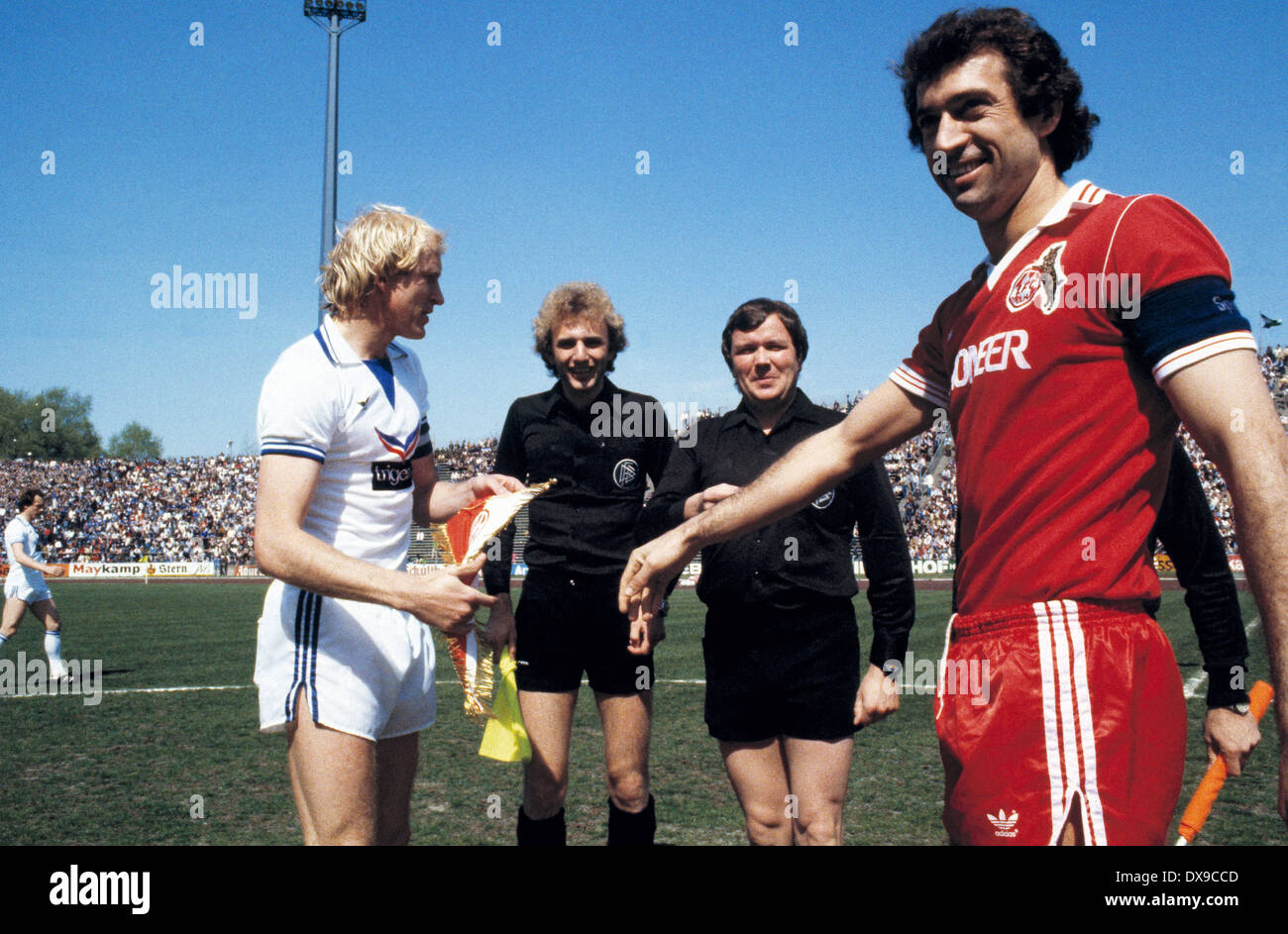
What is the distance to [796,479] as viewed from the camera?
2.36 meters

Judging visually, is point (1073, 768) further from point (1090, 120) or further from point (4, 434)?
point (4, 434)

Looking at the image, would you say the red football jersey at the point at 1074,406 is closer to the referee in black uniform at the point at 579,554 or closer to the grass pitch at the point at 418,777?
the referee in black uniform at the point at 579,554

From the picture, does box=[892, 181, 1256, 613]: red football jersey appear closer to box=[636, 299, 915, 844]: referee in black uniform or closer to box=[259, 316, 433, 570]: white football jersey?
box=[636, 299, 915, 844]: referee in black uniform

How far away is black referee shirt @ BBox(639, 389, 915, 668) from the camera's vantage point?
3.63 m

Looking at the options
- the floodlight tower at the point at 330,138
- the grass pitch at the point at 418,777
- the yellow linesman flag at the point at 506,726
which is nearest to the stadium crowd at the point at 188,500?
the floodlight tower at the point at 330,138

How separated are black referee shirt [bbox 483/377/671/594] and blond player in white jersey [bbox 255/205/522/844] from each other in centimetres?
134

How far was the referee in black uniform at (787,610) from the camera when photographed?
11.5ft

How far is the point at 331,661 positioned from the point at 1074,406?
203 centimetres

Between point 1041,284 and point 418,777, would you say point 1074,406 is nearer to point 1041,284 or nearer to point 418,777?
point 1041,284

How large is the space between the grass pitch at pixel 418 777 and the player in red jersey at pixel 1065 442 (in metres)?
3.66

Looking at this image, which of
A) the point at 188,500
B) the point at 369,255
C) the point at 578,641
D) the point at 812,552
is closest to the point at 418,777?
the point at 578,641

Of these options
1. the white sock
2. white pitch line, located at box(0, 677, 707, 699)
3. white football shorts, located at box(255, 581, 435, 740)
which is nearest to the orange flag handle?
white football shorts, located at box(255, 581, 435, 740)
